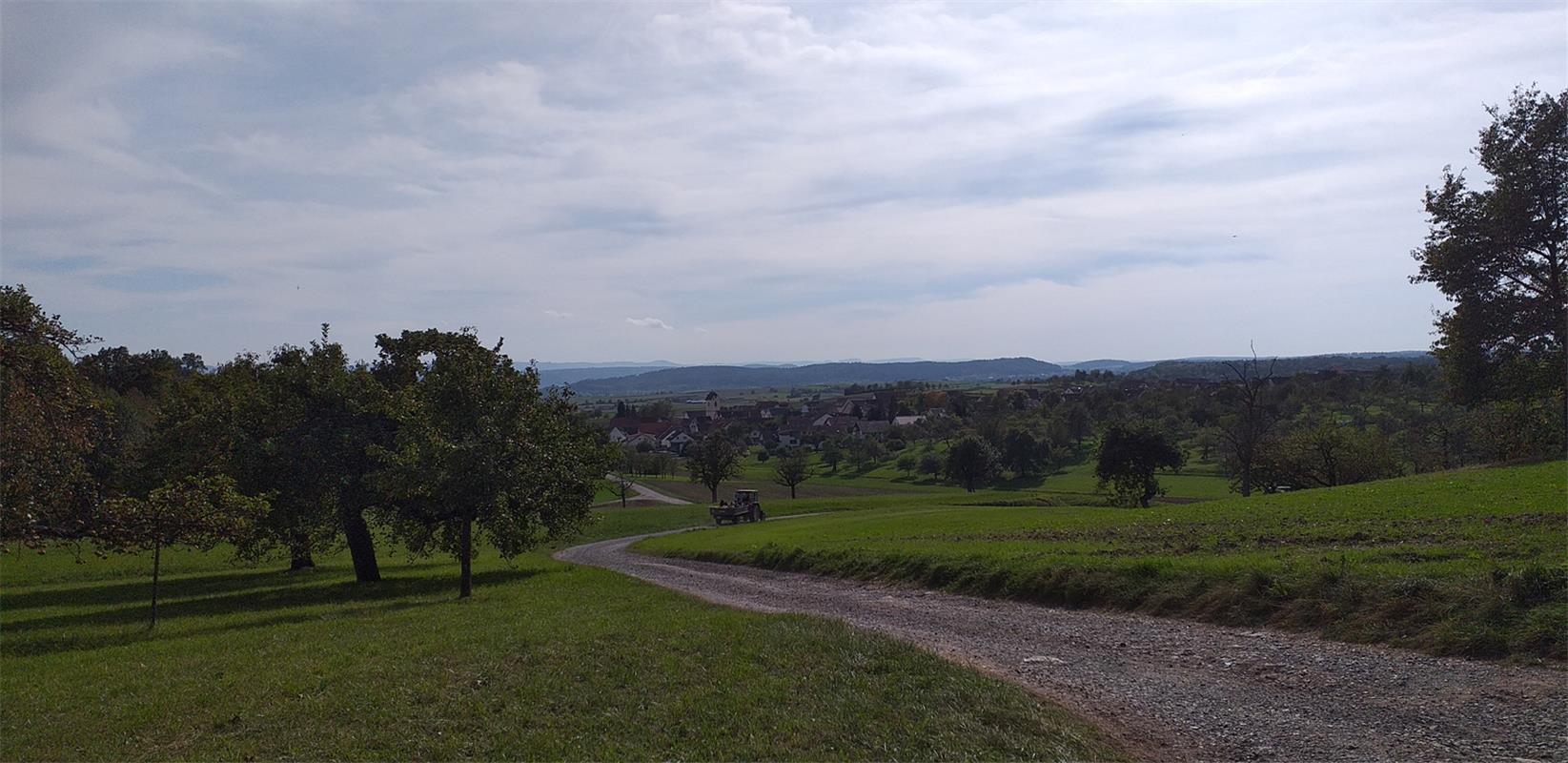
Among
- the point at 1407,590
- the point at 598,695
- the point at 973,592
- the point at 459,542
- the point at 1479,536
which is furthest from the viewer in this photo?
the point at 459,542

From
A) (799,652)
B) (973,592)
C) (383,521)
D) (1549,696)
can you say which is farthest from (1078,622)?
(383,521)

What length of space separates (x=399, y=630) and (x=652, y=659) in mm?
7575

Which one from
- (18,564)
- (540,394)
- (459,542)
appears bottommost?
(18,564)

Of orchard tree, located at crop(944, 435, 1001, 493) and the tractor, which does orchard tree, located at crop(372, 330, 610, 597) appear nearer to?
the tractor

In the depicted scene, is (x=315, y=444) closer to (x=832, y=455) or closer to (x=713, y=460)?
(x=713, y=460)

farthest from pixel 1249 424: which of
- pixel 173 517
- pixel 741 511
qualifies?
pixel 173 517

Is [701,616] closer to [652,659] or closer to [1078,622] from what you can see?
[652,659]

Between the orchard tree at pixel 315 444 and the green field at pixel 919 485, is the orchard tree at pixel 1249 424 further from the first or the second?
the orchard tree at pixel 315 444

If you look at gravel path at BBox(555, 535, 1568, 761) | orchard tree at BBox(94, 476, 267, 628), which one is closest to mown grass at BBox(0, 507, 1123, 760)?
gravel path at BBox(555, 535, 1568, 761)

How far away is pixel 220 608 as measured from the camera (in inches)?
943

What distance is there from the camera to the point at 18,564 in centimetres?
3644

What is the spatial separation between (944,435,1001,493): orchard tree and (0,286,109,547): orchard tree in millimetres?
96729

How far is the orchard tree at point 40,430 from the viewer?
437 inches

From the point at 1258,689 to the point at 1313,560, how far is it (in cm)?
619
